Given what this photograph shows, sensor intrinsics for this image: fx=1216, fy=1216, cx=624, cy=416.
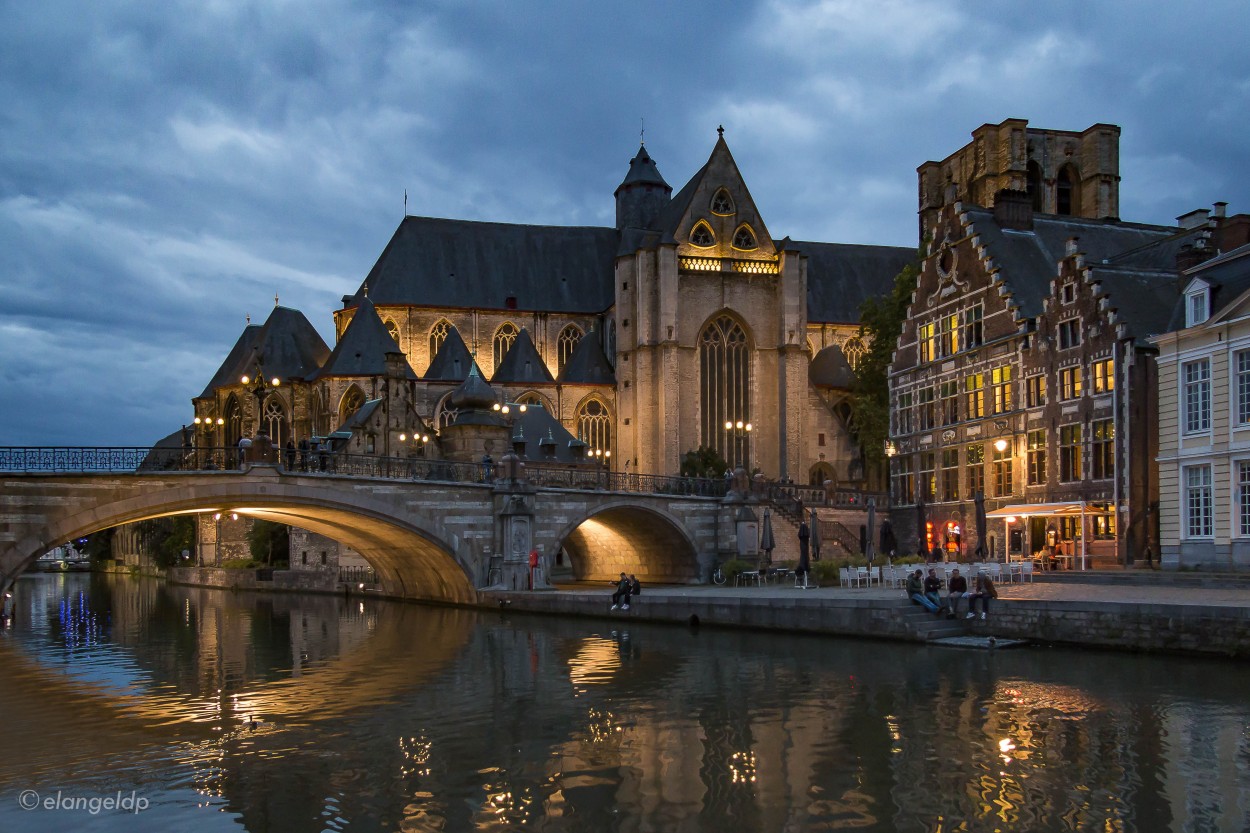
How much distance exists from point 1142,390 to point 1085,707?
16.6 meters

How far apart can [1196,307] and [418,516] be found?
19.8 m

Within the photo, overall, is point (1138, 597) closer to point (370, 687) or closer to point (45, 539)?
point (370, 687)

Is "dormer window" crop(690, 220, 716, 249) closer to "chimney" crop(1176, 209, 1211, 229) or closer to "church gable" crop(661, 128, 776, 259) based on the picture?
"church gable" crop(661, 128, 776, 259)

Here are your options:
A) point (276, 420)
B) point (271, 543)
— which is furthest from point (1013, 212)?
point (276, 420)

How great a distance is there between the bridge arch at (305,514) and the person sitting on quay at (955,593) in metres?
14.7

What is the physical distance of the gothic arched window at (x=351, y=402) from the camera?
184 feet

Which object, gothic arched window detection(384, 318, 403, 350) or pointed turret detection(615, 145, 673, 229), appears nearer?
gothic arched window detection(384, 318, 403, 350)

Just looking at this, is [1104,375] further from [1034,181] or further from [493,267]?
[493,267]

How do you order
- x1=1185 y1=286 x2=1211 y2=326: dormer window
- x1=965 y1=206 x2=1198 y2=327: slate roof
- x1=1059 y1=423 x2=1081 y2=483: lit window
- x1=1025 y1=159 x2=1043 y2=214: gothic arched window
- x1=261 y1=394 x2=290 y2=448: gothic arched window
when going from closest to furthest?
x1=1185 y1=286 x2=1211 y2=326: dormer window
x1=965 y1=206 x2=1198 y2=327: slate roof
x1=1059 y1=423 x2=1081 y2=483: lit window
x1=261 y1=394 x2=290 y2=448: gothic arched window
x1=1025 y1=159 x2=1043 y2=214: gothic arched window

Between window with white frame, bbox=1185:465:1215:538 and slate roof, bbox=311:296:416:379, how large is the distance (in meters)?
36.8

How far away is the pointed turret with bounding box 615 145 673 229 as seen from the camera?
71.8m

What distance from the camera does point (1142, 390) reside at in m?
30.1

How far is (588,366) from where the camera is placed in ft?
202

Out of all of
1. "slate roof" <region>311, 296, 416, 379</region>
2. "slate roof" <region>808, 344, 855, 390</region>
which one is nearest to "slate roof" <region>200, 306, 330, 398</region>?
"slate roof" <region>311, 296, 416, 379</region>
